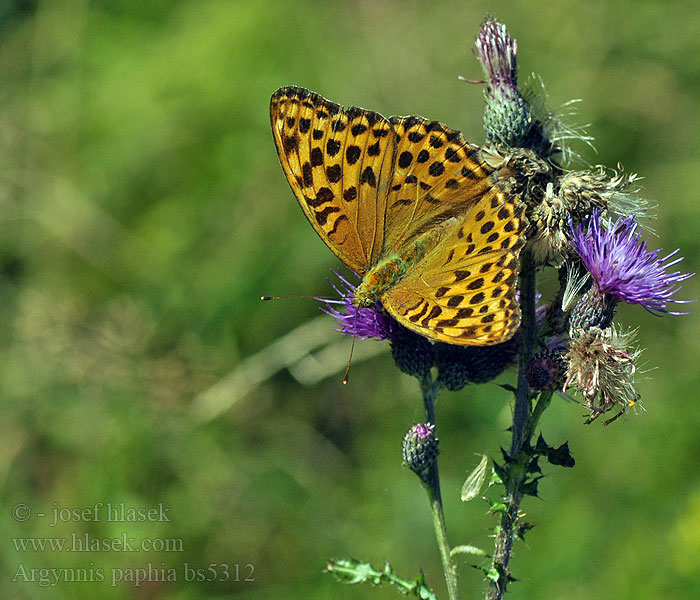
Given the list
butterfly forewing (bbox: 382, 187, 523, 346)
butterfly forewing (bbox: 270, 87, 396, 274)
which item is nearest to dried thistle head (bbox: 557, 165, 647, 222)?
butterfly forewing (bbox: 382, 187, 523, 346)

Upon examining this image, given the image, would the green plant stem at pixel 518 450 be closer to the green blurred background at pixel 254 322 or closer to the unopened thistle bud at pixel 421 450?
the unopened thistle bud at pixel 421 450

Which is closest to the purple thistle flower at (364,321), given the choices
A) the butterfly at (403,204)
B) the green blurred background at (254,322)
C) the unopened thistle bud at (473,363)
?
the butterfly at (403,204)

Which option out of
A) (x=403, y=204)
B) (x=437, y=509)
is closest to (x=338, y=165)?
(x=403, y=204)

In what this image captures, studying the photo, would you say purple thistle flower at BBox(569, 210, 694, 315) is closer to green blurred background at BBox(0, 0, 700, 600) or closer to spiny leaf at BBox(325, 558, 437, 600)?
spiny leaf at BBox(325, 558, 437, 600)

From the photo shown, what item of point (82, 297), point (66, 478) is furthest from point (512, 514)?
point (82, 297)

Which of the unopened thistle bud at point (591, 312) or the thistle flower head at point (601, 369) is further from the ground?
the unopened thistle bud at point (591, 312)

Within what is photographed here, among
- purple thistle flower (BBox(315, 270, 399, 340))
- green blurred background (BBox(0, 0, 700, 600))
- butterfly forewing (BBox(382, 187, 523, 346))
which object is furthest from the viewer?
green blurred background (BBox(0, 0, 700, 600))

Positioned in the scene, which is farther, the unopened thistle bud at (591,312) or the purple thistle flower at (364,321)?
the purple thistle flower at (364,321)

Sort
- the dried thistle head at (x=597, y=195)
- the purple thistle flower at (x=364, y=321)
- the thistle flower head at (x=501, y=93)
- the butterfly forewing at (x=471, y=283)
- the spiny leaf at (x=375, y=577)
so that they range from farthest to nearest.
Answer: the purple thistle flower at (x=364, y=321), the thistle flower head at (x=501, y=93), the dried thistle head at (x=597, y=195), the spiny leaf at (x=375, y=577), the butterfly forewing at (x=471, y=283)
